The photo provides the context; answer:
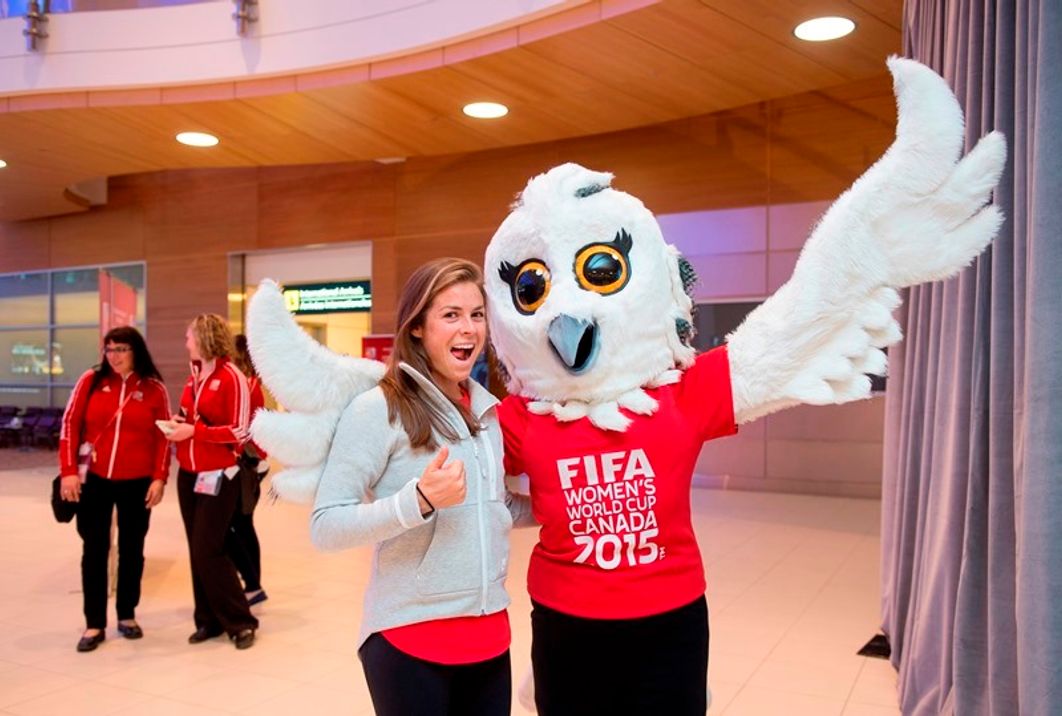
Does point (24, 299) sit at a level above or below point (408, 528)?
above

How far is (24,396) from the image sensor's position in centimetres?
1362

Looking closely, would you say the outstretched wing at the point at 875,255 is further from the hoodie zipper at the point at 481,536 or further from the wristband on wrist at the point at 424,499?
the wristband on wrist at the point at 424,499

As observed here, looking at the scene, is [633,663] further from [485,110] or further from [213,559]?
[485,110]

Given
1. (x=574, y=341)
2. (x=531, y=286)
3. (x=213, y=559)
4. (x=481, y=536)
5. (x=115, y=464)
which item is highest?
(x=531, y=286)

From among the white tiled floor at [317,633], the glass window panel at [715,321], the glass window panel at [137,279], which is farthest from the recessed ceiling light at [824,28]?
the glass window panel at [137,279]

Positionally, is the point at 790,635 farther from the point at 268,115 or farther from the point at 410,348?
the point at 268,115

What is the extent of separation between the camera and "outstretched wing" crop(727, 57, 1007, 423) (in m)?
1.74

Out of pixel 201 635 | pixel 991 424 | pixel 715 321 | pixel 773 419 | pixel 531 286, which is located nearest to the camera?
pixel 531 286

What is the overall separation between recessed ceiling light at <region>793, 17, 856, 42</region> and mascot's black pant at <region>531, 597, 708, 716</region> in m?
4.30

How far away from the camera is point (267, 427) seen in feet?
5.79

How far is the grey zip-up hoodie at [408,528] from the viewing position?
5.40ft

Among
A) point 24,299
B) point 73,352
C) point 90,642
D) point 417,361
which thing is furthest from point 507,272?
point 24,299

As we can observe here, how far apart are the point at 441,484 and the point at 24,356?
14446mm

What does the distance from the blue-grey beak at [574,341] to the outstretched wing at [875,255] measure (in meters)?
0.35
